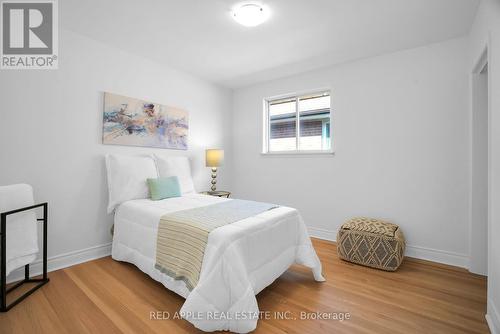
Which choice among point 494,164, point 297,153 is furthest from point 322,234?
point 494,164

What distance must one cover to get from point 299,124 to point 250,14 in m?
2.00

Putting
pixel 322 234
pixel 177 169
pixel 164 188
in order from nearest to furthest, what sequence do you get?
pixel 164 188, pixel 177 169, pixel 322 234

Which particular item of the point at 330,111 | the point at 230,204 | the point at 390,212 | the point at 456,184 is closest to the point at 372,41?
the point at 330,111

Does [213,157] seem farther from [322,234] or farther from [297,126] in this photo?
[322,234]

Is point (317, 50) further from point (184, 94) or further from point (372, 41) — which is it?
point (184, 94)

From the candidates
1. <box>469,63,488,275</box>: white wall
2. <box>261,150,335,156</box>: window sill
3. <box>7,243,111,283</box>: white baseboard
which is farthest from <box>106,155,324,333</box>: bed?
<box>469,63,488,275</box>: white wall

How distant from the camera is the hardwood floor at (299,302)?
61.9 inches

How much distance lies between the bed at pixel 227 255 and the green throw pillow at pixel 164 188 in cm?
10

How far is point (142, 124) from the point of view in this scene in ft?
10.1

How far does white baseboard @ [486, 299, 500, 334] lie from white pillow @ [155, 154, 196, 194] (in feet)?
10.1

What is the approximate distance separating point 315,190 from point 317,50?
1.93 metres

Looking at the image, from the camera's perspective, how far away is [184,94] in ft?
11.9

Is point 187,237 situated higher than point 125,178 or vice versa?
point 125,178

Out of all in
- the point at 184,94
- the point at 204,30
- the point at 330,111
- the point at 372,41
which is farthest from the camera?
the point at 184,94
